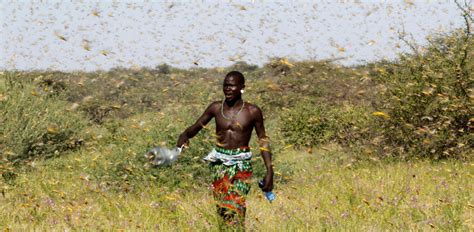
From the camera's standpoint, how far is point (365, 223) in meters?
6.24

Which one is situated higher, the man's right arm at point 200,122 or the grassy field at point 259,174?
the man's right arm at point 200,122

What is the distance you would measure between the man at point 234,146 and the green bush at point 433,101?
342 inches

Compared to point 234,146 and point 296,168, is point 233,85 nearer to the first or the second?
point 234,146

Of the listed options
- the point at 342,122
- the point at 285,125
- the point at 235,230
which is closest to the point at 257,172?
the point at 235,230

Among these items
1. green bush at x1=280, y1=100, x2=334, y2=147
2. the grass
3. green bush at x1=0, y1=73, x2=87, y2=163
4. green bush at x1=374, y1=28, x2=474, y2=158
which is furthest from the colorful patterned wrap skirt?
green bush at x1=280, y1=100, x2=334, y2=147

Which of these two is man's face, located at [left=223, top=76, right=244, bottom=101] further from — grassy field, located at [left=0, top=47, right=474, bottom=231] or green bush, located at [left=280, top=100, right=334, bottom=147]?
green bush, located at [left=280, top=100, right=334, bottom=147]

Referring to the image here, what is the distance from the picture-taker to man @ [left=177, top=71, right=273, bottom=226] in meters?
5.89

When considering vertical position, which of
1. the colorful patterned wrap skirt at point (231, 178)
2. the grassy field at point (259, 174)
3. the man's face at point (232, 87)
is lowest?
the grassy field at point (259, 174)

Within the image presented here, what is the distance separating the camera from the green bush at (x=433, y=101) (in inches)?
574

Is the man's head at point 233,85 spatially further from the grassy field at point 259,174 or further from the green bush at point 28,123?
the green bush at point 28,123

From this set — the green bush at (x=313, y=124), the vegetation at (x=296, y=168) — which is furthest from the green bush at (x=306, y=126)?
the vegetation at (x=296, y=168)

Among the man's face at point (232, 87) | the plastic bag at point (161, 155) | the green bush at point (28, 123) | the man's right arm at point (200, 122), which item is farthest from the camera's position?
the green bush at point (28, 123)

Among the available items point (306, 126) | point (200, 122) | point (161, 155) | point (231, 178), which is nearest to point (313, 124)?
point (306, 126)

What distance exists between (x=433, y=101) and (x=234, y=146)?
10.3 m
